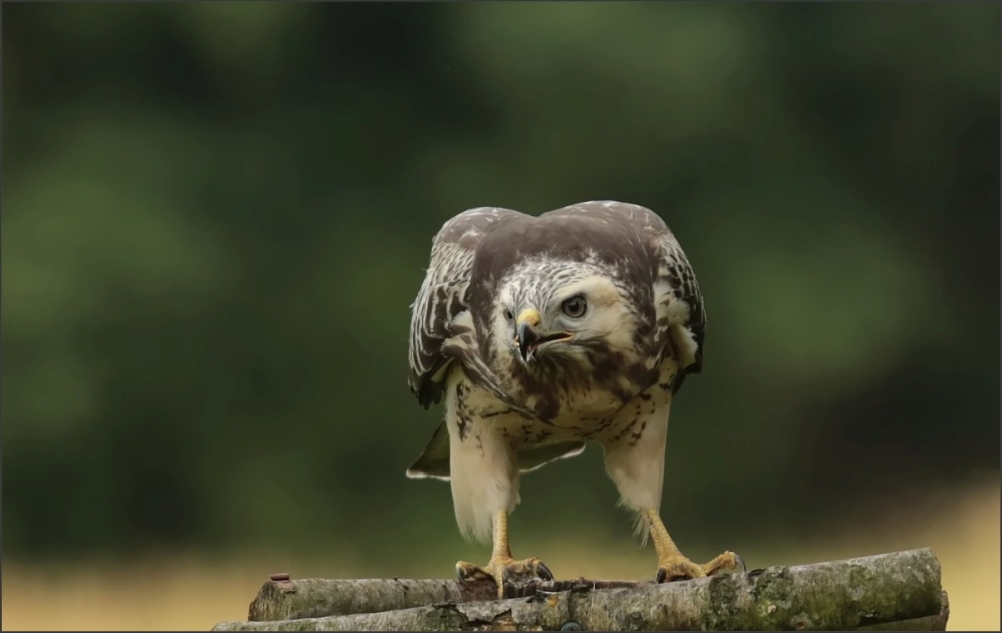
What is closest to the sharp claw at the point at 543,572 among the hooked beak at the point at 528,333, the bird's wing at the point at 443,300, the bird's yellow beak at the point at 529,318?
the bird's wing at the point at 443,300

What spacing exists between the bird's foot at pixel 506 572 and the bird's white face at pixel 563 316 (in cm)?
73

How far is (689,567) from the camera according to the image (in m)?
4.68

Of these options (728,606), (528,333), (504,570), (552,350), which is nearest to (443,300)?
(552,350)

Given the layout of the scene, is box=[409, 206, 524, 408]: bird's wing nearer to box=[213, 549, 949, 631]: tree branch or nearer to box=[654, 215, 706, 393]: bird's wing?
box=[654, 215, 706, 393]: bird's wing

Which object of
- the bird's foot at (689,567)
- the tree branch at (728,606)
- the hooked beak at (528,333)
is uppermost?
the hooked beak at (528,333)

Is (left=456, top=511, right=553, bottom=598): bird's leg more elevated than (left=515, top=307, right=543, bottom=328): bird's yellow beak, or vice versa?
(left=515, top=307, right=543, bottom=328): bird's yellow beak

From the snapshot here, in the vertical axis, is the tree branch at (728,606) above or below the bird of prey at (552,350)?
below

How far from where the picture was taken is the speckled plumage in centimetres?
429

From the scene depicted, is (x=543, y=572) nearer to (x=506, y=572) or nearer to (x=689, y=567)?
(x=506, y=572)

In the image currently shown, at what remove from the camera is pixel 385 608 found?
4.46 metres

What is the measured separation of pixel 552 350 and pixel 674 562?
3.21ft

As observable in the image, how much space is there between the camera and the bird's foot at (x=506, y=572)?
455cm

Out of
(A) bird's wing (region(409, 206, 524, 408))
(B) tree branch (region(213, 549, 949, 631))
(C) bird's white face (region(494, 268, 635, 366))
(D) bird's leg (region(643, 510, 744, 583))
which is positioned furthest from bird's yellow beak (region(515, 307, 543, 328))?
(D) bird's leg (region(643, 510, 744, 583))

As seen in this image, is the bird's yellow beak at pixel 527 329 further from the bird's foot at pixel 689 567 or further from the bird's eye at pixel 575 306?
the bird's foot at pixel 689 567
